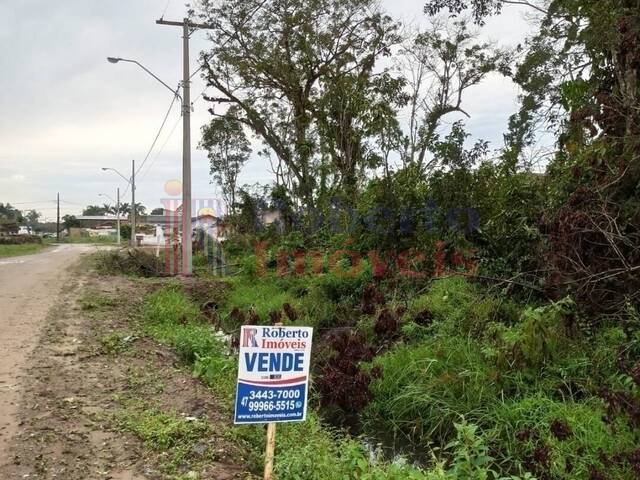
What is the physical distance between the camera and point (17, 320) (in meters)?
8.59

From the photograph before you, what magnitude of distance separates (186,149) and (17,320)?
802cm

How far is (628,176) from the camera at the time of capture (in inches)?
254

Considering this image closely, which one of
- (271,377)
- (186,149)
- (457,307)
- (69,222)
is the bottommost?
(457,307)

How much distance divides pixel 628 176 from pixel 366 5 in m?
15.6

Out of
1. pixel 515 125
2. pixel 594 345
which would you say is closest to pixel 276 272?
pixel 515 125

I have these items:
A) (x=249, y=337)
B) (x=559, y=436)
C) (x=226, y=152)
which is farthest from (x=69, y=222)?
(x=559, y=436)

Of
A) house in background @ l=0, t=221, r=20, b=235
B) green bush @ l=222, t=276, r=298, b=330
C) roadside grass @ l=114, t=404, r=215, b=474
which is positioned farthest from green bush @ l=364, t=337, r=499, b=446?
house in background @ l=0, t=221, r=20, b=235

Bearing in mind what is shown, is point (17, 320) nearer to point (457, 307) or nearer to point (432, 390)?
point (432, 390)

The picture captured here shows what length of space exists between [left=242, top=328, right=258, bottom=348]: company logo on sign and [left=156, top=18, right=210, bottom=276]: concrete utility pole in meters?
11.8

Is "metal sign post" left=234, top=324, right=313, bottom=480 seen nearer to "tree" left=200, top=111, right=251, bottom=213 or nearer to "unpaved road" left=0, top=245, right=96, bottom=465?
"unpaved road" left=0, top=245, right=96, bottom=465

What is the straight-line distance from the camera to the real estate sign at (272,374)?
12.1 feet

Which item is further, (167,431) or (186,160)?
(186,160)

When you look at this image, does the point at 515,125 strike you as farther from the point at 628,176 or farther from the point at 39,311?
the point at 39,311

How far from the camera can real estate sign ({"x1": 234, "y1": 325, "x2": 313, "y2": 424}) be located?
3.68 meters
